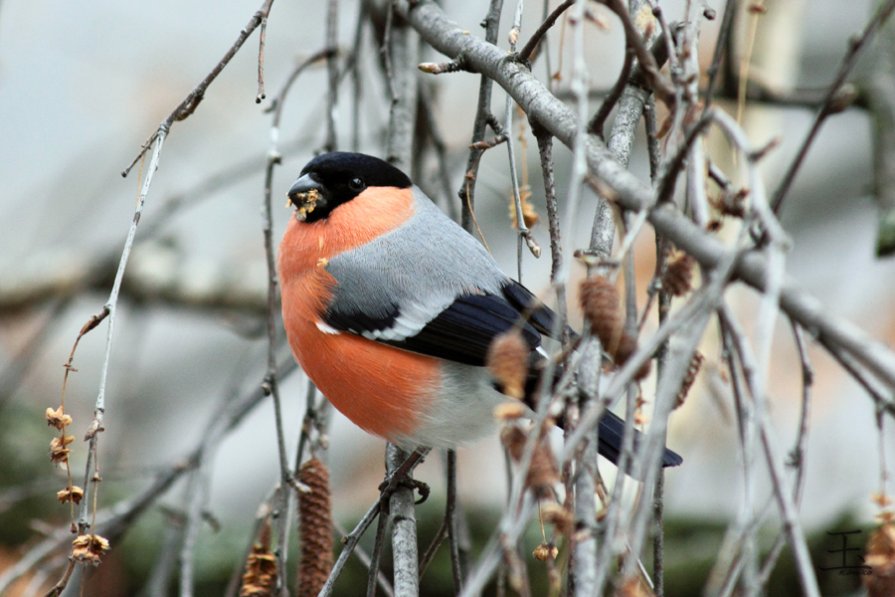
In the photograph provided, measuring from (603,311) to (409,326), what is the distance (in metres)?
1.09

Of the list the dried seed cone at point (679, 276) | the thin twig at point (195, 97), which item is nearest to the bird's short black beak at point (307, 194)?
the thin twig at point (195, 97)

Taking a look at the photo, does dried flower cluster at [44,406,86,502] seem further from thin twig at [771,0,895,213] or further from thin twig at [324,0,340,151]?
thin twig at [324,0,340,151]

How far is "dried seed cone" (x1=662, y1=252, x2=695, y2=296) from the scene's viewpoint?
48.5 inches

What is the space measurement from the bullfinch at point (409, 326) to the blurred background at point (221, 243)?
1.03 m

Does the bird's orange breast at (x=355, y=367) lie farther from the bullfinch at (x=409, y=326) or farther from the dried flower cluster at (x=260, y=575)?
Answer: the dried flower cluster at (x=260, y=575)

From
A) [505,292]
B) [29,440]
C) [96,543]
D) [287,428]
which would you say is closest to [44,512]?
[29,440]

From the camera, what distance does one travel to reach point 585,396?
1253mm

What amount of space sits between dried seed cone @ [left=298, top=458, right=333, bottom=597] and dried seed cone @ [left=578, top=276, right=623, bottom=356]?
96 cm

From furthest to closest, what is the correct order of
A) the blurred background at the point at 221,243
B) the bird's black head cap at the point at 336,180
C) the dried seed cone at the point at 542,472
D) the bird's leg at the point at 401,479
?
the blurred background at the point at 221,243 → the bird's black head cap at the point at 336,180 → the bird's leg at the point at 401,479 → the dried seed cone at the point at 542,472

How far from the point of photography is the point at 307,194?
7.95 ft

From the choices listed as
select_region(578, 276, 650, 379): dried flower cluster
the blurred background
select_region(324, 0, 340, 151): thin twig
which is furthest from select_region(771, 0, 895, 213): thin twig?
the blurred background

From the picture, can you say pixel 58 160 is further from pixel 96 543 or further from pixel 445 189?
pixel 96 543

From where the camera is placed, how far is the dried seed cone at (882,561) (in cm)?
110

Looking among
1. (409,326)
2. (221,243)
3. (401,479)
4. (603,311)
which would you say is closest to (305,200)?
(409,326)
